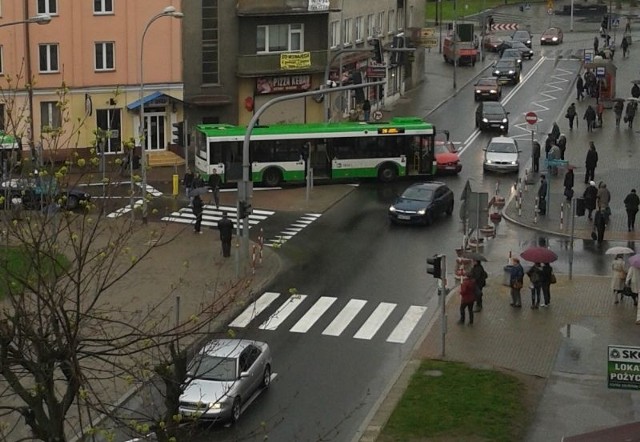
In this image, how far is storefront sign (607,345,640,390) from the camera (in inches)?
907

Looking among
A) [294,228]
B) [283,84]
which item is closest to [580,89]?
[283,84]

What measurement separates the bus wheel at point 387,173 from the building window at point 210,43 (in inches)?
399

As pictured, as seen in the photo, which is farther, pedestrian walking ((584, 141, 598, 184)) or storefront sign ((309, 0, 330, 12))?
storefront sign ((309, 0, 330, 12))

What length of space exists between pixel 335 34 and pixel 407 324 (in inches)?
1302

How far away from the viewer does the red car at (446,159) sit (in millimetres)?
51406

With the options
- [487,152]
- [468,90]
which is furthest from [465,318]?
[468,90]

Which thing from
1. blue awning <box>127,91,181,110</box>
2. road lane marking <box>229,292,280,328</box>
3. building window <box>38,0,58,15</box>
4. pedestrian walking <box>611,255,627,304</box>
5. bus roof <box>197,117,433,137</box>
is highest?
building window <box>38,0,58,15</box>

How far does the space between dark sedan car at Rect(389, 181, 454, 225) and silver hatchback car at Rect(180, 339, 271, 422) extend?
53.2ft

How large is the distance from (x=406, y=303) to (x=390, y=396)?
7.93 m

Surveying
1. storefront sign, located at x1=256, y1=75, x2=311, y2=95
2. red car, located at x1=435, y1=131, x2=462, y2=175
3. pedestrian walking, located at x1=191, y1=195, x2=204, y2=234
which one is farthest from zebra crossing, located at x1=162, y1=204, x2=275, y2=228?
storefront sign, located at x1=256, y1=75, x2=311, y2=95

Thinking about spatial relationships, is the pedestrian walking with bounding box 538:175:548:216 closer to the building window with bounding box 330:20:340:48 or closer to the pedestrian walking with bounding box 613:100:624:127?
the pedestrian walking with bounding box 613:100:624:127

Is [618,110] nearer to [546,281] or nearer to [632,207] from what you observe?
[632,207]

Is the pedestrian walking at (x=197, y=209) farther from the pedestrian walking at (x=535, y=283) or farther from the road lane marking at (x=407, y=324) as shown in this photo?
the pedestrian walking at (x=535, y=283)

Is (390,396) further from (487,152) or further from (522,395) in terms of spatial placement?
(487,152)
